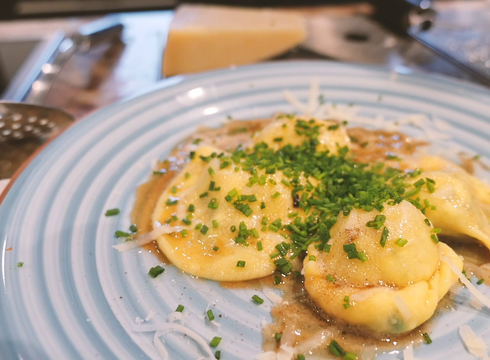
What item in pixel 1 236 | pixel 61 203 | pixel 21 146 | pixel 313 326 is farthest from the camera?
pixel 21 146

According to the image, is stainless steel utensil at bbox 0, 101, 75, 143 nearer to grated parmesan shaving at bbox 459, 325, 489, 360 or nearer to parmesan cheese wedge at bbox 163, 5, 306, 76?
parmesan cheese wedge at bbox 163, 5, 306, 76

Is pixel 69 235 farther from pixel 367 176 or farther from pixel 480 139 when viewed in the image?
pixel 480 139

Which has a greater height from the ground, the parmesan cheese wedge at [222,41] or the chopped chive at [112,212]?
the parmesan cheese wedge at [222,41]

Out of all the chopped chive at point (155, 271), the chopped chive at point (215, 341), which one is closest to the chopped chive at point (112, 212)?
the chopped chive at point (155, 271)

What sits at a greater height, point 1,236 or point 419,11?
point 1,236

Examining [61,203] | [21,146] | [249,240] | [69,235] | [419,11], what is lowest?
[419,11]

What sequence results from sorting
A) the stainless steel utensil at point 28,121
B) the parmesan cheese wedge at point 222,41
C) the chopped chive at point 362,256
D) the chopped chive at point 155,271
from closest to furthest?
1. the chopped chive at point 362,256
2. the chopped chive at point 155,271
3. the stainless steel utensil at point 28,121
4. the parmesan cheese wedge at point 222,41

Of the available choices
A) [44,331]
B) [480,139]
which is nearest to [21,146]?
[44,331]

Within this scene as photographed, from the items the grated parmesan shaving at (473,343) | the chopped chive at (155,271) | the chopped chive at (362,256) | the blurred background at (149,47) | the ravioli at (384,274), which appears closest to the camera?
the grated parmesan shaving at (473,343)

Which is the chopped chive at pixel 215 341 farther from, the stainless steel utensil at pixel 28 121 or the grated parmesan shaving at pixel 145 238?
the stainless steel utensil at pixel 28 121
